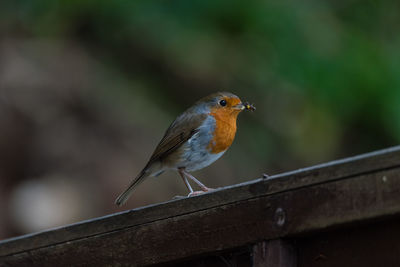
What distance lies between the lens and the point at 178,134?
14.4 ft

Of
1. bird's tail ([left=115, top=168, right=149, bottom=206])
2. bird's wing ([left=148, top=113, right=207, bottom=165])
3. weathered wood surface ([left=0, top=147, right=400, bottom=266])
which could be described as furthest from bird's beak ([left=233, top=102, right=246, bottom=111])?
weathered wood surface ([left=0, top=147, right=400, bottom=266])

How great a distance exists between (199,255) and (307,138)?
4953 millimetres

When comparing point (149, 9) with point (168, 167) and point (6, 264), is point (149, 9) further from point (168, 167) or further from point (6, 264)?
point (6, 264)

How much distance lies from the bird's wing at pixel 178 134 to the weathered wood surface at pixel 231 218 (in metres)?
1.49

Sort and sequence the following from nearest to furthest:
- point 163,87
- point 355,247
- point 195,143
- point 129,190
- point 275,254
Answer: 1. point 355,247
2. point 275,254
3. point 129,190
4. point 195,143
5. point 163,87

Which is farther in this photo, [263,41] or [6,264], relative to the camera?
[263,41]

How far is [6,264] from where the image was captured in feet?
9.73

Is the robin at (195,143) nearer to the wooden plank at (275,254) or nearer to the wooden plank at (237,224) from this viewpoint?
the wooden plank at (237,224)

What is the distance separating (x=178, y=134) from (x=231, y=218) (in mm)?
2057

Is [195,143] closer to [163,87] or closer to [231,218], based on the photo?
[231,218]

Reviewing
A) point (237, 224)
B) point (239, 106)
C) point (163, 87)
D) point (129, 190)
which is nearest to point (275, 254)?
point (237, 224)

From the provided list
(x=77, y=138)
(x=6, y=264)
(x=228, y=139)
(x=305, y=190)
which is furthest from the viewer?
(x=77, y=138)

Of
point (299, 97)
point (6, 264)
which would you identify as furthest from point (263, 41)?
point (6, 264)

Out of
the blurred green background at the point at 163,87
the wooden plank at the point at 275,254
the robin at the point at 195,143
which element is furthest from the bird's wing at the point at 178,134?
the blurred green background at the point at 163,87
